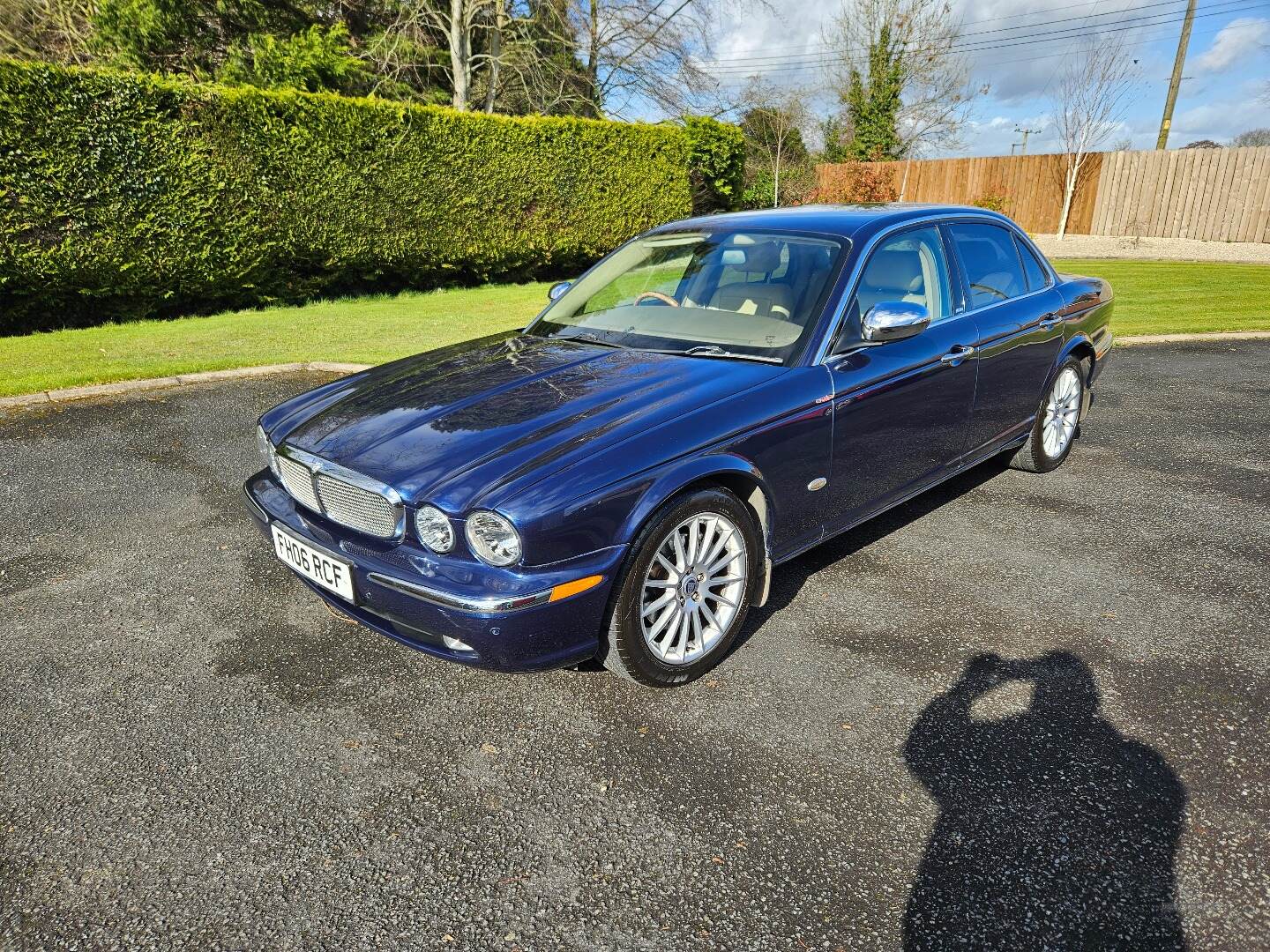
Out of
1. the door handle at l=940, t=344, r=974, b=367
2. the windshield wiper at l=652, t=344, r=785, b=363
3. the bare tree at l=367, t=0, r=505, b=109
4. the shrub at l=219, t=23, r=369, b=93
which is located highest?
the bare tree at l=367, t=0, r=505, b=109

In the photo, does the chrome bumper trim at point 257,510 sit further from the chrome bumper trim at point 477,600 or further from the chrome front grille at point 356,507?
the chrome bumper trim at point 477,600

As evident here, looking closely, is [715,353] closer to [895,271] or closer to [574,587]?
[895,271]

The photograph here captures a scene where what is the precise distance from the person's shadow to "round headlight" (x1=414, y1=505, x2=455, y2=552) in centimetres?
159

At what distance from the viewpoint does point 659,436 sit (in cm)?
278

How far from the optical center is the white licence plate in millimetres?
2787

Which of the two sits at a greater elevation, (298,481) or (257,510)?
(298,481)

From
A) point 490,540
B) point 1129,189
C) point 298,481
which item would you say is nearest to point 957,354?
point 490,540

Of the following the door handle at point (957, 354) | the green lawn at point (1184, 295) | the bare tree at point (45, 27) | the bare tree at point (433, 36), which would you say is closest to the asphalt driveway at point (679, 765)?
the door handle at point (957, 354)

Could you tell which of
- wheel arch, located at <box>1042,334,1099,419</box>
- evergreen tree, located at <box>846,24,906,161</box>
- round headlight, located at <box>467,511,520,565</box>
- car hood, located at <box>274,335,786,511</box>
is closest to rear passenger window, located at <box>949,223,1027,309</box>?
wheel arch, located at <box>1042,334,1099,419</box>

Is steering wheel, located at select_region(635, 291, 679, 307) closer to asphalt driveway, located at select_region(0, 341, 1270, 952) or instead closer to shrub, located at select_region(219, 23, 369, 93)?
asphalt driveway, located at select_region(0, 341, 1270, 952)

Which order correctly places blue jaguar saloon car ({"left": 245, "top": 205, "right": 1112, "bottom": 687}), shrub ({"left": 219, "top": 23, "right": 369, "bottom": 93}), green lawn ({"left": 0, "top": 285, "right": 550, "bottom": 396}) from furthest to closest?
shrub ({"left": 219, "top": 23, "right": 369, "bottom": 93}), green lawn ({"left": 0, "top": 285, "right": 550, "bottom": 396}), blue jaguar saloon car ({"left": 245, "top": 205, "right": 1112, "bottom": 687})

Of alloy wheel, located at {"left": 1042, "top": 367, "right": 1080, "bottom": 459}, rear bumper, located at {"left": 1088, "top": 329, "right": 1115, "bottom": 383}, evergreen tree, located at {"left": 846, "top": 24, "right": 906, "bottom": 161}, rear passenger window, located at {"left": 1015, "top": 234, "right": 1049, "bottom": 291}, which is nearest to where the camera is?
rear passenger window, located at {"left": 1015, "top": 234, "right": 1049, "bottom": 291}

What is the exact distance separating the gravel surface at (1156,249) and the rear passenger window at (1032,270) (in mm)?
16732

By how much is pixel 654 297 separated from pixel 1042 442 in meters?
2.72
